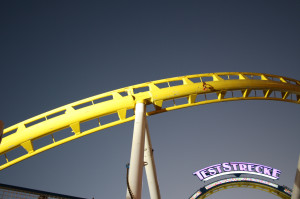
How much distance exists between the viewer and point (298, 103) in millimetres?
13344

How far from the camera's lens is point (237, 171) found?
2048 centimetres

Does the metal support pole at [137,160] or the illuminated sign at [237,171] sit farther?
the illuminated sign at [237,171]

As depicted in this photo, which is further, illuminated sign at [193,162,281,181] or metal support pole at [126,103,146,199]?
illuminated sign at [193,162,281,181]

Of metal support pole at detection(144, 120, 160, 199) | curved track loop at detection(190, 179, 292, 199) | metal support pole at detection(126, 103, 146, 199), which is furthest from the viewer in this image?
curved track loop at detection(190, 179, 292, 199)

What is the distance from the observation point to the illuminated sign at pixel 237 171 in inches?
799

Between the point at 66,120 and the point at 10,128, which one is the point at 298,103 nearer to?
the point at 66,120

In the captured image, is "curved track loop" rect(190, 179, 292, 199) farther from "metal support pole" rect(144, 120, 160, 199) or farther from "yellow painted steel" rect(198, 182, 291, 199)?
"metal support pole" rect(144, 120, 160, 199)

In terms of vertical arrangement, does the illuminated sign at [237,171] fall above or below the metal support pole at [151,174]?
above

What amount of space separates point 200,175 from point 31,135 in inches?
620

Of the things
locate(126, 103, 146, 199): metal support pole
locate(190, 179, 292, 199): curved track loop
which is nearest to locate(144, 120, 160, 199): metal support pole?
locate(126, 103, 146, 199): metal support pole

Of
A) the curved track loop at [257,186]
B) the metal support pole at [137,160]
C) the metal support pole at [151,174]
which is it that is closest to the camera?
the metal support pole at [137,160]

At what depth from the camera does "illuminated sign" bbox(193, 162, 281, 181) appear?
20.3 meters

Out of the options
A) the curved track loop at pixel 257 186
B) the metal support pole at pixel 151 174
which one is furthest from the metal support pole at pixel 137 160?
the curved track loop at pixel 257 186

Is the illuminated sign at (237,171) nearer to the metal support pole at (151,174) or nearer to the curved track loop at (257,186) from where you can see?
the curved track loop at (257,186)
